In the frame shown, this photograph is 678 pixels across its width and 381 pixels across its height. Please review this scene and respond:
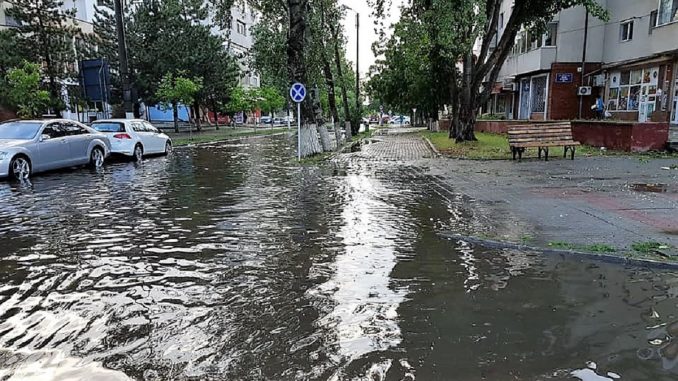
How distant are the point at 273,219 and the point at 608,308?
4.95 metres

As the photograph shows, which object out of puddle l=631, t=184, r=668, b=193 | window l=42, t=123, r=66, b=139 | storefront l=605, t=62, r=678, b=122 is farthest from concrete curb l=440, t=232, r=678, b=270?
storefront l=605, t=62, r=678, b=122

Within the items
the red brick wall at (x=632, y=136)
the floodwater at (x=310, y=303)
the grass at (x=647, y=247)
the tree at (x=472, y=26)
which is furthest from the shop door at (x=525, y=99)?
the grass at (x=647, y=247)

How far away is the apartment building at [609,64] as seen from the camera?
85.0ft

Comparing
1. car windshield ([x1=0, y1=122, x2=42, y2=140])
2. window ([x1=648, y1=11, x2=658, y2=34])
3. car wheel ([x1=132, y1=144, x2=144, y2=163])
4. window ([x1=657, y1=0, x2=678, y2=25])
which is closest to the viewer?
car windshield ([x1=0, y1=122, x2=42, y2=140])

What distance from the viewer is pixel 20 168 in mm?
12570

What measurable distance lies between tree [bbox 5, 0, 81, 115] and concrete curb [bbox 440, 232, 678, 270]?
2707cm

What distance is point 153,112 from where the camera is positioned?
210ft

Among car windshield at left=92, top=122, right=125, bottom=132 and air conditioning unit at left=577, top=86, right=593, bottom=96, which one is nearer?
car windshield at left=92, top=122, right=125, bottom=132

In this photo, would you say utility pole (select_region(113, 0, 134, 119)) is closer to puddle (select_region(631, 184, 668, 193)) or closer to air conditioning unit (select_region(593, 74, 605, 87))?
puddle (select_region(631, 184, 668, 193))

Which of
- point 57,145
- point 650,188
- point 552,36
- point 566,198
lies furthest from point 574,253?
point 552,36

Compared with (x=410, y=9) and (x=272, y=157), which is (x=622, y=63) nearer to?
(x=410, y=9)

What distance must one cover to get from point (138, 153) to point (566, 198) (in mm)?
14924

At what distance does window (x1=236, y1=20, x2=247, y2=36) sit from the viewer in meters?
71.9

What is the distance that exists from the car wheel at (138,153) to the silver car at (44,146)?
239 cm
